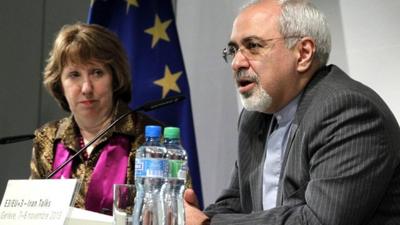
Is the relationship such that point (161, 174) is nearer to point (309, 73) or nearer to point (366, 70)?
point (309, 73)

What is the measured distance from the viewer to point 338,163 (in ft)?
5.08

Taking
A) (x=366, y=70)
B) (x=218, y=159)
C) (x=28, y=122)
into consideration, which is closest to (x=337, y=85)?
(x=366, y=70)

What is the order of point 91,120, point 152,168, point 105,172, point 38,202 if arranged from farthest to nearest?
1. point 91,120
2. point 105,172
3. point 38,202
4. point 152,168

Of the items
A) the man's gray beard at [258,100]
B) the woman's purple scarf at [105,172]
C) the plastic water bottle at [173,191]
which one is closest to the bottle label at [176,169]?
the plastic water bottle at [173,191]

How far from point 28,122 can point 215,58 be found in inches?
48.1

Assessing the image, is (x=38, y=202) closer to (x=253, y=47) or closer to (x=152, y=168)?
(x=152, y=168)

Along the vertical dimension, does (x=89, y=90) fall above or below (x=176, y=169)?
above

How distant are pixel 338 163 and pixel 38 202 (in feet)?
2.62

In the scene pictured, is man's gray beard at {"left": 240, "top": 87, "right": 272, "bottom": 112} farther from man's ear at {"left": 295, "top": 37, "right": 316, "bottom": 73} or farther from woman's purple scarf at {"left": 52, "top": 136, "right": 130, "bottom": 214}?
woman's purple scarf at {"left": 52, "top": 136, "right": 130, "bottom": 214}

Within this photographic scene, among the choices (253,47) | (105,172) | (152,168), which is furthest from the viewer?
(105,172)

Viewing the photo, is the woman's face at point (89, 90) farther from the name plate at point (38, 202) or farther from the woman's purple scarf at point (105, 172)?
the name plate at point (38, 202)

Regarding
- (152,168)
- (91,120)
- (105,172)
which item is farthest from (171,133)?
(91,120)

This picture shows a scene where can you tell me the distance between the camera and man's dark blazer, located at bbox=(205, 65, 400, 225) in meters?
1.53

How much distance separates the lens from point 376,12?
2.77 meters
